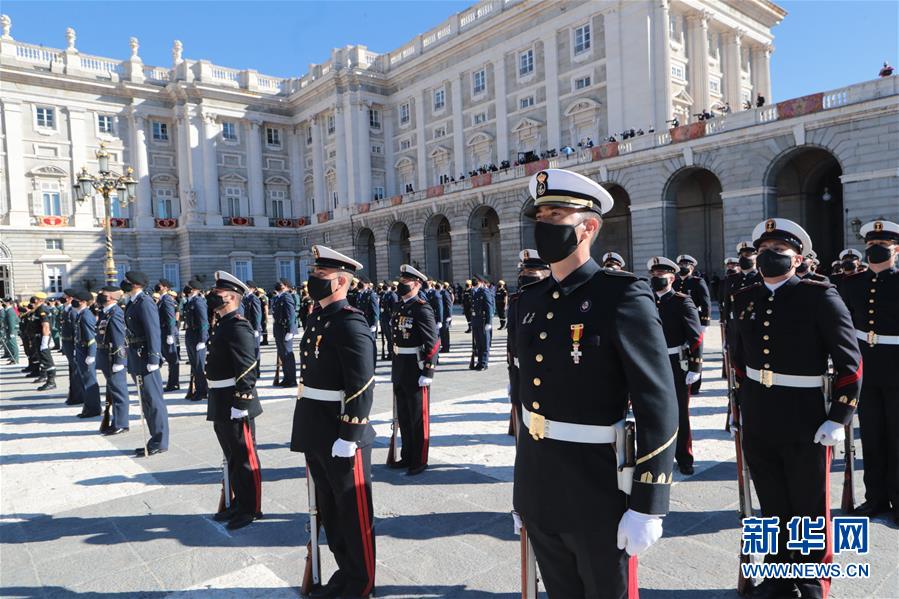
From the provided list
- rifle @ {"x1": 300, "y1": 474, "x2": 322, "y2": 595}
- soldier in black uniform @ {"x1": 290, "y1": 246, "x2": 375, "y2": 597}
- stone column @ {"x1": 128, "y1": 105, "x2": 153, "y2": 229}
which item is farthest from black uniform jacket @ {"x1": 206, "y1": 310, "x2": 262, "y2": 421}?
stone column @ {"x1": 128, "y1": 105, "x2": 153, "y2": 229}

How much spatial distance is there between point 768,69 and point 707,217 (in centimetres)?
1792

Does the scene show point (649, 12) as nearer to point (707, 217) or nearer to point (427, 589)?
point (707, 217)

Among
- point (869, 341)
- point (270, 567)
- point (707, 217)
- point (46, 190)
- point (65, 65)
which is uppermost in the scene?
point (65, 65)

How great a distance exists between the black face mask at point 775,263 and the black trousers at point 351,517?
2.74 m

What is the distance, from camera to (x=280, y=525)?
4637 millimetres

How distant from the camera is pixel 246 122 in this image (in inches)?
1948

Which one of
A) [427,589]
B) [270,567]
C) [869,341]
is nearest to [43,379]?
[270,567]

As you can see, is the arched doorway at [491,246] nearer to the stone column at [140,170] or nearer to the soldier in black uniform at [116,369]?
the stone column at [140,170]

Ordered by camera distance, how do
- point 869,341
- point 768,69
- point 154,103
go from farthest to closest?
point 154,103
point 768,69
point 869,341

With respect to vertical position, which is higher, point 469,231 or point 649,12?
point 649,12

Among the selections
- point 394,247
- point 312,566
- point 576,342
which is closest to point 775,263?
point 576,342

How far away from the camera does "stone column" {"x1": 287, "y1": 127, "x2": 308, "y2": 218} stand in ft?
172

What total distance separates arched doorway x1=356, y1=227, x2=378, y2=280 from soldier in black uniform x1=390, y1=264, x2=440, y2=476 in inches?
1511

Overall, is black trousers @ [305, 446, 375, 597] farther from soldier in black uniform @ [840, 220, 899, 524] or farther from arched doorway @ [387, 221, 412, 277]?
arched doorway @ [387, 221, 412, 277]
